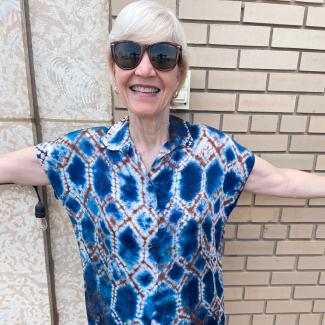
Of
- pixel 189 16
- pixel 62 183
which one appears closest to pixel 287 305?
pixel 62 183

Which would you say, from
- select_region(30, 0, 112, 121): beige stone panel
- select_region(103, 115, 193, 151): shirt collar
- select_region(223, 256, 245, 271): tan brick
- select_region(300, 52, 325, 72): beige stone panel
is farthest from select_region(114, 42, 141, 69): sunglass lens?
select_region(223, 256, 245, 271): tan brick

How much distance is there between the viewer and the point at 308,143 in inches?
67.7

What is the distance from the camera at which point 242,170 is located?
1.38 metres

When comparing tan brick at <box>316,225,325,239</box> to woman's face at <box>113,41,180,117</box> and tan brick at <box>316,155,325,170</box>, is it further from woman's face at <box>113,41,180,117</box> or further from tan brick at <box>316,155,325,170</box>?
woman's face at <box>113,41,180,117</box>

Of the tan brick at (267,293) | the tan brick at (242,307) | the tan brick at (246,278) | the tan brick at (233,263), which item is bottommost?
the tan brick at (242,307)

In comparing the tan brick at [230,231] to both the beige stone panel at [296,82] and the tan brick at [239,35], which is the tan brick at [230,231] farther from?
the tan brick at [239,35]

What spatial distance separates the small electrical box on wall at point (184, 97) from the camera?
1.54 m

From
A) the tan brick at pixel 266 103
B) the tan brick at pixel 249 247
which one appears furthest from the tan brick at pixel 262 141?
the tan brick at pixel 249 247

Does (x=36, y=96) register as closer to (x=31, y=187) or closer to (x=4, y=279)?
(x=31, y=187)

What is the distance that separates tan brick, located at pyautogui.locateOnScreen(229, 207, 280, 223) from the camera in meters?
1.82

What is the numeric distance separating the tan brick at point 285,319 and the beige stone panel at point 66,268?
123 centimetres

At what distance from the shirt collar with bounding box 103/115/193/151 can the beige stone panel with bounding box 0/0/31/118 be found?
0.53 m

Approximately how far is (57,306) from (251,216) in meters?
1.29

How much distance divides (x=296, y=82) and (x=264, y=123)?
0.81 feet
